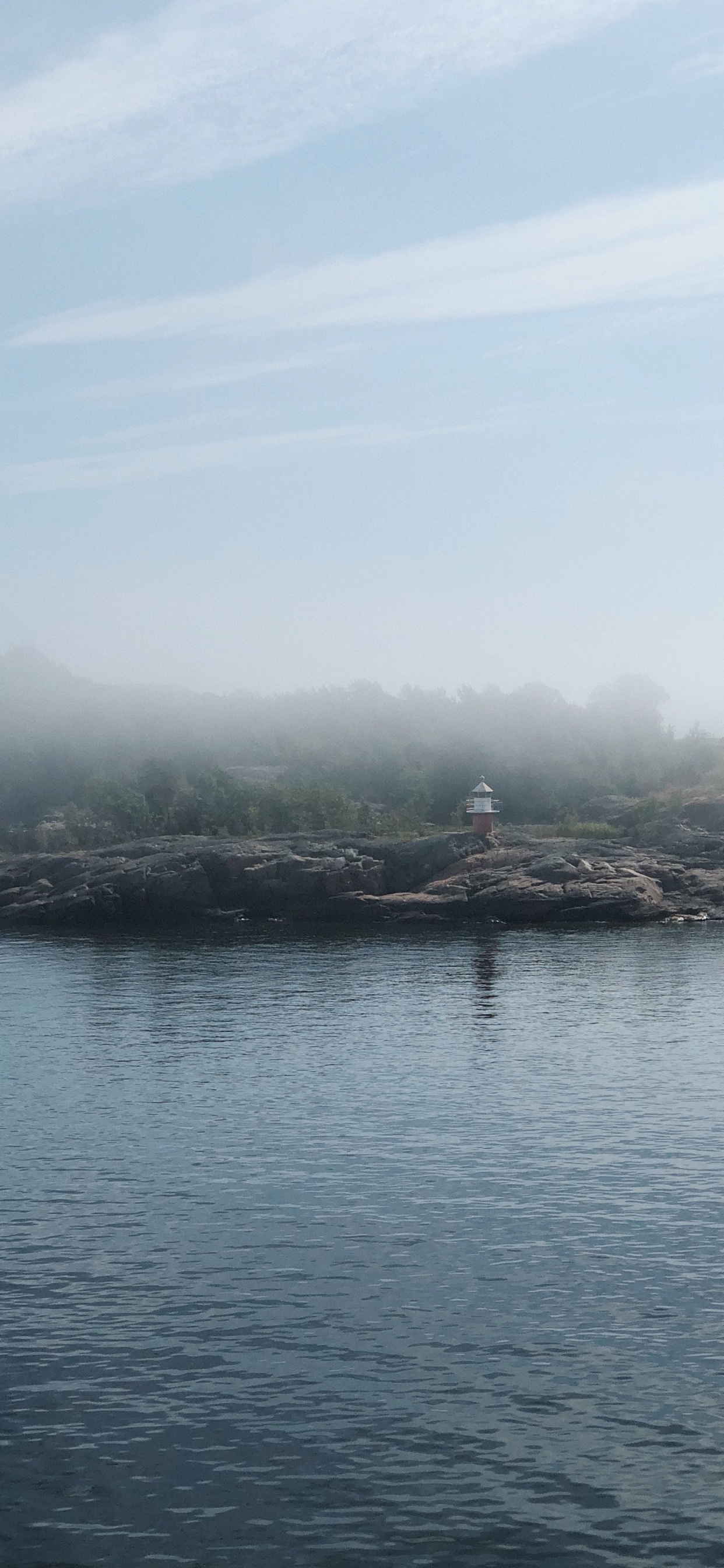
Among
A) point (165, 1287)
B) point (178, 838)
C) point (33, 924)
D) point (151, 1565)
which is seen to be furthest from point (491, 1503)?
point (178, 838)

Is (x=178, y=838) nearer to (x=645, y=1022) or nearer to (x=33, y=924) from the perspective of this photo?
(x=33, y=924)

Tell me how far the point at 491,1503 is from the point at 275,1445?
4.28m

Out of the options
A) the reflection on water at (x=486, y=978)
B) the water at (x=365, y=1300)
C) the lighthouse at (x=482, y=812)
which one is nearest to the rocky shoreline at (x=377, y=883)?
the lighthouse at (x=482, y=812)

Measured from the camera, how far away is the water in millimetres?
22312

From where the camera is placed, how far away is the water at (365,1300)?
2231cm

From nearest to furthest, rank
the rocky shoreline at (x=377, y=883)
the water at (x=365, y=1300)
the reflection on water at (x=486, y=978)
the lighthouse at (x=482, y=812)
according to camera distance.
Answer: the water at (x=365, y=1300)
the reflection on water at (x=486, y=978)
the rocky shoreline at (x=377, y=883)
the lighthouse at (x=482, y=812)

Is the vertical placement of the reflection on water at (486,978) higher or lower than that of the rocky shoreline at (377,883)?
lower

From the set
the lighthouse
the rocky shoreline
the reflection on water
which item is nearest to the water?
the reflection on water

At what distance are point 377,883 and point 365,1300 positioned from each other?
326 ft

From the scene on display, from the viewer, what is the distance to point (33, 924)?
132 m

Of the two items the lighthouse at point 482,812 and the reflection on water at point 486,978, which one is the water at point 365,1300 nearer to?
the reflection on water at point 486,978

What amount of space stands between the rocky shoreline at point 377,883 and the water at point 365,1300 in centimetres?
5515

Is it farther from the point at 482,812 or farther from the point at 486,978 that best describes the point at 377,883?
the point at 486,978

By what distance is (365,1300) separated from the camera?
31281 millimetres
